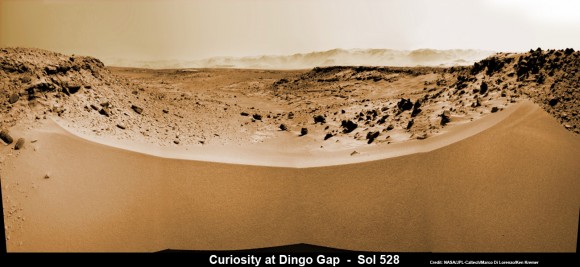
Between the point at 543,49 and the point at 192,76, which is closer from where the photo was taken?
the point at 543,49

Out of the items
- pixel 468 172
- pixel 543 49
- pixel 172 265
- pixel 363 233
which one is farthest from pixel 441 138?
pixel 172 265

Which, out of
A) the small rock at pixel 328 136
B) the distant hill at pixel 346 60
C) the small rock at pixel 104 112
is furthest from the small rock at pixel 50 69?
the small rock at pixel 328 136

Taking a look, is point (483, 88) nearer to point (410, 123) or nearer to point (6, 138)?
point (410, 123)

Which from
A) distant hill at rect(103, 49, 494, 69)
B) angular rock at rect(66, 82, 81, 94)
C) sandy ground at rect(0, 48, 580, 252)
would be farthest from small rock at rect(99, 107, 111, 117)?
distant hill at rect(103, 49, 494, 69)

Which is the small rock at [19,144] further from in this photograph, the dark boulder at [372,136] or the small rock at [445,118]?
the small rock at [445,118]

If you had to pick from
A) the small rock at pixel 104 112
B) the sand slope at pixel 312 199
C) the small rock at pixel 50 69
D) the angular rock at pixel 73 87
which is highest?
the small rock at pixel 50 69

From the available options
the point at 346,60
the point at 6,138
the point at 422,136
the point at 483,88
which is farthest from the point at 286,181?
the point at 346,60

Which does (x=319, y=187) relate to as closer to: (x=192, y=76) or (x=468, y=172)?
(x=468, y=172)
